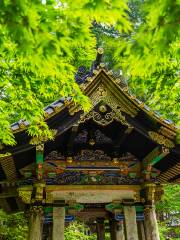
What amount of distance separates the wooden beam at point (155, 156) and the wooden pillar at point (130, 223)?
3.68ft

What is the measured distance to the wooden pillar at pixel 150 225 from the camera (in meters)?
6.95

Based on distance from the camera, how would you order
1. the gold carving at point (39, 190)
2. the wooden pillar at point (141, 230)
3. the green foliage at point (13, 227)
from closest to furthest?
the gold carving at point (39, 190), the wooden pillar at point (141, 230), the green foliage at point (13, 227)

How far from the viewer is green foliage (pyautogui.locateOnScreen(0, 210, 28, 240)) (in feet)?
32.6

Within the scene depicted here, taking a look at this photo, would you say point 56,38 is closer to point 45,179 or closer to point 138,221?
point 45,179

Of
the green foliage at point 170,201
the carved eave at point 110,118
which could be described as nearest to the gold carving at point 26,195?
the carved eave at point 110,118

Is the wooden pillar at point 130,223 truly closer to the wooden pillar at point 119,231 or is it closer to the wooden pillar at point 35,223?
the wooden pillar at point 119,231

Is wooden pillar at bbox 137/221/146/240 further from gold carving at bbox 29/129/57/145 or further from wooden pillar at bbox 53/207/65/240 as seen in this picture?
gold carving at bbox 29/129/57/145

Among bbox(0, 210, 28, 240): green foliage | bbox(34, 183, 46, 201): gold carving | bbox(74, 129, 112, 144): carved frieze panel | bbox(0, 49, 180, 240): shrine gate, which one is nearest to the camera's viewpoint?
bbox(0, 49, 180, 240): shrine gate

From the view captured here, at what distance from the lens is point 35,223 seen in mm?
6609

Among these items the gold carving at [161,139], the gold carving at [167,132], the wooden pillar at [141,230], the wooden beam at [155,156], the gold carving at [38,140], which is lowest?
the wooden pillar at [141,230]

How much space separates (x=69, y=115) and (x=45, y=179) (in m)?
1.67

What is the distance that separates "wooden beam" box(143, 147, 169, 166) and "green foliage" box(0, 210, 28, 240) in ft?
16.9

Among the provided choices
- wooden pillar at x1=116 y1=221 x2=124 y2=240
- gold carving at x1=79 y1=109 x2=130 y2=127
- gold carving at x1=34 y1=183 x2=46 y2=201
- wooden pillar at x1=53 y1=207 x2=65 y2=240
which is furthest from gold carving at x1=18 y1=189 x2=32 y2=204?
wooden pillar at x1=116 y1=221 x2=124 y2=240

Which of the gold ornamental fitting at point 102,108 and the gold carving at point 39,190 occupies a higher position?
the gold ornamental fitting at point 102,108
